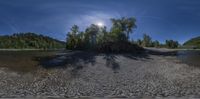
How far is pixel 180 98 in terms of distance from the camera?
37.1ft

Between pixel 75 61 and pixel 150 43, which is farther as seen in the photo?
pixel 150 43

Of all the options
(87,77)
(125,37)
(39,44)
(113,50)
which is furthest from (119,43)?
(39,44)

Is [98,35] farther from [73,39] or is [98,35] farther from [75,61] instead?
[75,61]

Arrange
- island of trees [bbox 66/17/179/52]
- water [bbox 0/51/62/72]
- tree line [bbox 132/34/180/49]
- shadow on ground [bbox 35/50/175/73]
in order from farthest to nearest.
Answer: tree line [bbox 132/34/180/49] < island of trees [bbox 66/17/179/52] < shadow on ground [bbox 35/50/175/73] < water [bbox 0/51/62/72]

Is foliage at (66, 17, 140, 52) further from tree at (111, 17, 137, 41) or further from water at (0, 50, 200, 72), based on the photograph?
water at (0, 50, 200, 72)

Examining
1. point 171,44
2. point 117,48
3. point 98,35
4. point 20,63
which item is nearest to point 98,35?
point 98,35

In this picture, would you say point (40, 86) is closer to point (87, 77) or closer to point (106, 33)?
point (87, 77)

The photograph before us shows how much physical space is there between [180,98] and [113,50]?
44.5 metres

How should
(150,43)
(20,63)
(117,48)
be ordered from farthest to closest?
(150,43), (117,48), (20,63)

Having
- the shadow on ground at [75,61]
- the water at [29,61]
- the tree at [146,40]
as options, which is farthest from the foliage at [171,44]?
the shadow on ground at [75,61]

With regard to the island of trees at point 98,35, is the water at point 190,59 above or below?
below

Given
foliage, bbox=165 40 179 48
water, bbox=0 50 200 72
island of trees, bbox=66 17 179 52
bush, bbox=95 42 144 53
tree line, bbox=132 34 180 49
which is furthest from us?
foliage, bbox=165 40 179 48

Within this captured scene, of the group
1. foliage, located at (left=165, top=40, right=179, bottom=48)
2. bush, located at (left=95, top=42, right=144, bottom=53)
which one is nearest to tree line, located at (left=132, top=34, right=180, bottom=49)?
foliage, located at (left=165, top=40, right=179, bottom=48)

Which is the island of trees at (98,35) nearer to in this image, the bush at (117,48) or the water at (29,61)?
the bush at (117,48)
